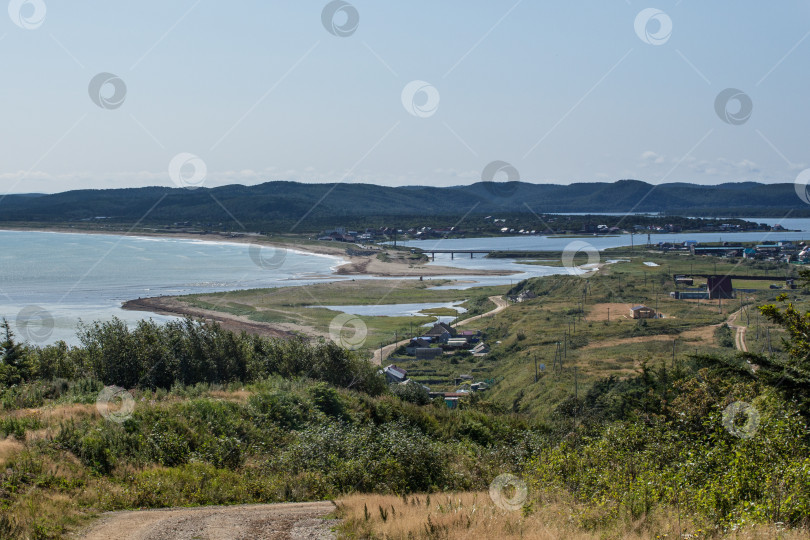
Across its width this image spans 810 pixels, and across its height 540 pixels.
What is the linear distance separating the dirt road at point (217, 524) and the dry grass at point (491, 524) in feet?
1.66

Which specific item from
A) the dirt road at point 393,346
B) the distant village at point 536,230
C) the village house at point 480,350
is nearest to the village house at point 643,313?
the dirt road at point 393,346

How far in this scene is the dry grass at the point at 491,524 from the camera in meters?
8.06

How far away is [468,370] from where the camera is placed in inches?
1592

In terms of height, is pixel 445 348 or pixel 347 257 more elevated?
pixel 347 257

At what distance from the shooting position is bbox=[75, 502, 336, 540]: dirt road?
28.8 ft

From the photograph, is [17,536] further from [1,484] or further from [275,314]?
[275,314]

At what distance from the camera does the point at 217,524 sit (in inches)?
364

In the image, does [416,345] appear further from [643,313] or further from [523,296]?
[523,296]

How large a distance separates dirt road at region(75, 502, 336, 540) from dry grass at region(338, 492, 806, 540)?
1.66 feet

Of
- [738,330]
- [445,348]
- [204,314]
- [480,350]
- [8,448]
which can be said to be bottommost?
[480,350]

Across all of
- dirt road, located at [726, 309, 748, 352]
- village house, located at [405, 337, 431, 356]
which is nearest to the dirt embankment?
village house, located at [405, 337, 431, 356]

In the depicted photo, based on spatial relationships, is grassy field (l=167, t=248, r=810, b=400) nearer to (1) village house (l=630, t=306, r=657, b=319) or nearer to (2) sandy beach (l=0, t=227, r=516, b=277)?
(1) village house (l=630, t=306, r=657, b=319)

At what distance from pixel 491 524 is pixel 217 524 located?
3510 millimetres

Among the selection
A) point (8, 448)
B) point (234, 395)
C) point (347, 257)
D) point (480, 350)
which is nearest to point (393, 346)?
point (480, 350)
